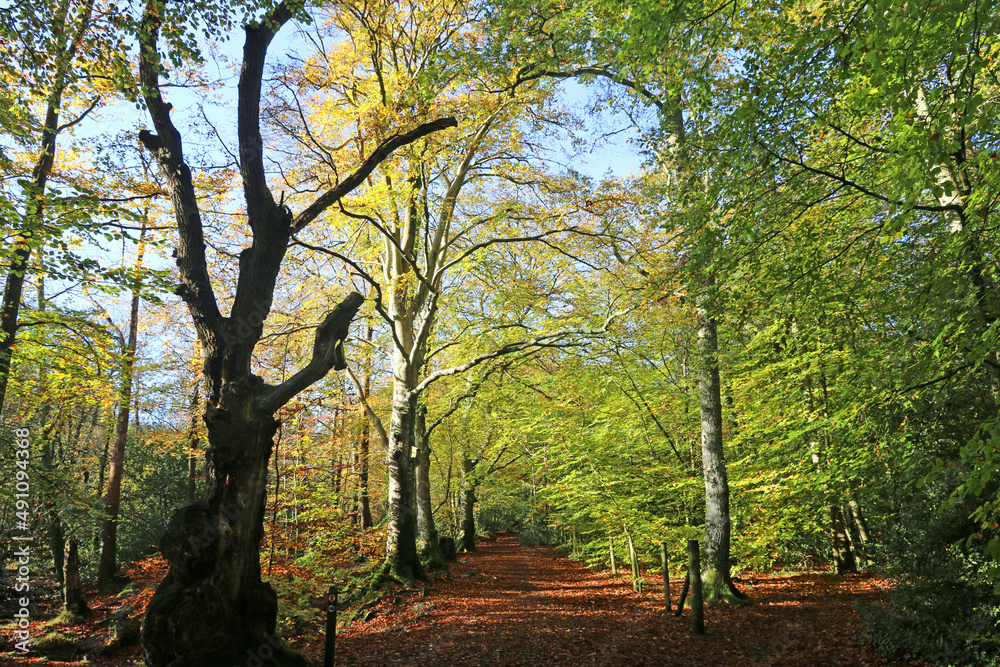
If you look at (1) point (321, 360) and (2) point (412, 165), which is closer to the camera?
(1) point (321, 360)

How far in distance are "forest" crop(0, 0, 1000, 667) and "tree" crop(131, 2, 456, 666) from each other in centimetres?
3

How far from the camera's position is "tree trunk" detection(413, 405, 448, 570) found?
13.3 meters

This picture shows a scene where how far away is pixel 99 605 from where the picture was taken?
39.0 ft

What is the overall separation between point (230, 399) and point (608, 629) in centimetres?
636

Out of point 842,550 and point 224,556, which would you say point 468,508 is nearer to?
point 842,550

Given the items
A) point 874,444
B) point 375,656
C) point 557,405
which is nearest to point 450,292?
point 557,405

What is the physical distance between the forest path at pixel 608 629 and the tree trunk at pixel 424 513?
5.55 feet

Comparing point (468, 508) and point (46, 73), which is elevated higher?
point (46, 73)

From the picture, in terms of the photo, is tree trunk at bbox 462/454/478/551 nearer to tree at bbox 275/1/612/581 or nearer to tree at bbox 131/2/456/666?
tree at bbox 275/1/612/581

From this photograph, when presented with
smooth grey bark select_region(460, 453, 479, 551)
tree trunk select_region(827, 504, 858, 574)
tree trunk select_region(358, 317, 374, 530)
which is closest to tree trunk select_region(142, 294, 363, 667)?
tree trunk select_region(358, 317, 374, 530)

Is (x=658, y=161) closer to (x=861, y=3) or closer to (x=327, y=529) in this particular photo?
(x=861, y=3)

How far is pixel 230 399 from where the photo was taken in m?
5.39

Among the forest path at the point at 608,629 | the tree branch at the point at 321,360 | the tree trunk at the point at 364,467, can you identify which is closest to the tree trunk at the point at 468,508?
the tree trunk at the point at 364,467

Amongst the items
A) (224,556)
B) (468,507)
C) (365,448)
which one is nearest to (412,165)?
(224,556)
